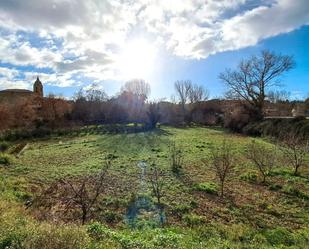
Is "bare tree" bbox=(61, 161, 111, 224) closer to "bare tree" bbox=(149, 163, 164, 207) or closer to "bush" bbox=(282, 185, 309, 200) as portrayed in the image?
"bare tree" bbox=(149, 163, 164, 207)

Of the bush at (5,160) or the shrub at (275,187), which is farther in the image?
the bush at (5,160)

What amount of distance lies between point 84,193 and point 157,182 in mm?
3805

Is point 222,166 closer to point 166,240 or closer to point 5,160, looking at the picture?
point 166,240

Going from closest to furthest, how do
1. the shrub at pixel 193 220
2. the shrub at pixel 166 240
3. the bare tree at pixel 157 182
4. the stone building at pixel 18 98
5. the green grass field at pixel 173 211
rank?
the green grass field at pixel 173 211 → the shrub at pixel 166 240 → the shrub at pixel 193 220 → the bare tree at pixel 157 182 → the stone building at pixel 18 98

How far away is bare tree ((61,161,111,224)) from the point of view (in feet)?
31.8

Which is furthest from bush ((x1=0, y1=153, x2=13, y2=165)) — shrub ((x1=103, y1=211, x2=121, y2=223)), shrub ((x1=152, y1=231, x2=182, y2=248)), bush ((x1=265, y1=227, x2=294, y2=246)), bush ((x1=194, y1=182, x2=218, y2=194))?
bush ((x1=265, y1=227, x2=294, y2=246))

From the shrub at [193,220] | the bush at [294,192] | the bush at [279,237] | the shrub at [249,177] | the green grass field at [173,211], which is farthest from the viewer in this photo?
the shrub at [249,177]

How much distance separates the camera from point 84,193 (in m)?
10.2

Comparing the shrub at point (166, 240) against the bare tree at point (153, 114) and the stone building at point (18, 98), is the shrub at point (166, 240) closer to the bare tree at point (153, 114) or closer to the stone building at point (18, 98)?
the bare tree at point (153, 114)

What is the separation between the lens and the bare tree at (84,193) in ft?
31.8

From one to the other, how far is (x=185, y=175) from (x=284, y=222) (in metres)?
6.56

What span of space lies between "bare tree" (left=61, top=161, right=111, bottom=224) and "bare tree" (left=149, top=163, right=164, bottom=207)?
6.85ft

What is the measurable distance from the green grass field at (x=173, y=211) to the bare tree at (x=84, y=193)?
1.28 ft

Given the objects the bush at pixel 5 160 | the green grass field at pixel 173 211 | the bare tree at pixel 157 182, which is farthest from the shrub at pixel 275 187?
the bush at pixel 5 160
